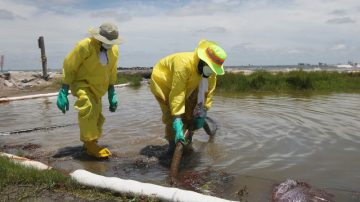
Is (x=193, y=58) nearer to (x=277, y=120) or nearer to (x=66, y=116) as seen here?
(x=277, y=120)

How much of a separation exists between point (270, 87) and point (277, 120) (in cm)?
752

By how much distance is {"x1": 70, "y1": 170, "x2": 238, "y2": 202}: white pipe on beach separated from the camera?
142 inches

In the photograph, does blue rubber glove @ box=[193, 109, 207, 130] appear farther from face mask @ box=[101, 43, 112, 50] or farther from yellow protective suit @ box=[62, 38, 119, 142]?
face mask @ box=[101, 43, 112, 50]

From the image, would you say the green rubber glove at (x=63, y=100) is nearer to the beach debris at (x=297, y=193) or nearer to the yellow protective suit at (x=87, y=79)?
the yellow protective suit at (x=87, y=79)

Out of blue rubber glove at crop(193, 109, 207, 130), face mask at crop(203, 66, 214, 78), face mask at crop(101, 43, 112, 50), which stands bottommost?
blue rubber glove at crop(193, 109, 207, 130)

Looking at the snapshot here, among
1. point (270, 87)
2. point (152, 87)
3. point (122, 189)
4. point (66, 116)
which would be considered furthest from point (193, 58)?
point (270, 87)

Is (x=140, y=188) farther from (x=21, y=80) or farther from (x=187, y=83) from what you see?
(x=21, y=80)

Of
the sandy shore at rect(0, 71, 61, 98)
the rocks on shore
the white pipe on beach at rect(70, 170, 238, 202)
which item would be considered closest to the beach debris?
the white pipe on beach at rect(70, 170, 238, 202)

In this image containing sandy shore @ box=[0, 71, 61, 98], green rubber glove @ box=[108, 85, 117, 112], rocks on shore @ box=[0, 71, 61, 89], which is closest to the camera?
green rubber glove @ box=[108, 85, 117, 112]

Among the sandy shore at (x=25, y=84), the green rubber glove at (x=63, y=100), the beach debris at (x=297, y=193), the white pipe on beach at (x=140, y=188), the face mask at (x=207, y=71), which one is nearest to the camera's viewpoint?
the white pipe on beach at (x=140, y=188)

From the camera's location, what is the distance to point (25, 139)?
723cm

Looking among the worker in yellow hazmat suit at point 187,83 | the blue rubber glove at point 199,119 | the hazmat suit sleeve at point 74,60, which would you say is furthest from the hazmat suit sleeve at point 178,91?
the hazmat suit sleeve at point 74,60

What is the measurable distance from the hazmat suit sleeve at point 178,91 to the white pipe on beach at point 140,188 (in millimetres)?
1164

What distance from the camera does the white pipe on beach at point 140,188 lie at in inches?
142
